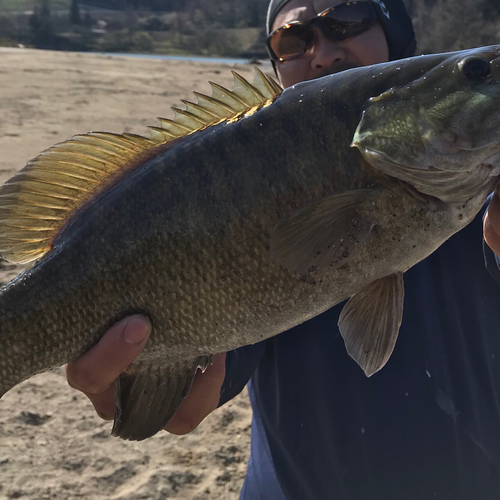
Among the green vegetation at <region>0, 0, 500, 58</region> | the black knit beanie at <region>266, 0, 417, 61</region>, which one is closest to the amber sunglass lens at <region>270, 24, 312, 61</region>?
the black knit beanie at <region>266, 0, 417, 61</region>

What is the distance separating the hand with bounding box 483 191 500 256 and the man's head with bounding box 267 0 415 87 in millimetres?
1357

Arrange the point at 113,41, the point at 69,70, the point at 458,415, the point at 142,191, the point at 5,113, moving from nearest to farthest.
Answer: the point at 142,191
the point at 458,415
the point at 5,113
the point at 69,70
the point at 113,41

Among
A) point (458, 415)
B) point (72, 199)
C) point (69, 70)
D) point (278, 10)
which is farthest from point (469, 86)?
point (69, 70)

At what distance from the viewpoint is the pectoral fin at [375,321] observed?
4.87 ft

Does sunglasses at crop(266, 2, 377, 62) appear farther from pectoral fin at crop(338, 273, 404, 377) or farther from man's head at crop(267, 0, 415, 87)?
pectoral fin at crop(338, 273, 404, 377)

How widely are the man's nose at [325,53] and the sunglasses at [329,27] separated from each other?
0.09ft

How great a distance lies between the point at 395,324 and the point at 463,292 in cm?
55

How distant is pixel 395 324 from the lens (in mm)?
1493

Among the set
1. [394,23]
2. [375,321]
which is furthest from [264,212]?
[394,23]

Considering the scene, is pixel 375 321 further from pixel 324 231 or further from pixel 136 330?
pixel 136 330

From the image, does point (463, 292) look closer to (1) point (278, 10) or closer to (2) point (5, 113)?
(1) point (278, 10)

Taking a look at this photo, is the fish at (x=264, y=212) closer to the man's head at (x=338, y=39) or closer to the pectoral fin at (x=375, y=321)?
the pectoral fin at (x=375, y=321)

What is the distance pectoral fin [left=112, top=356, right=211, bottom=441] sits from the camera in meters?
1.66

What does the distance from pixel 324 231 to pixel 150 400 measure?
804 mm
